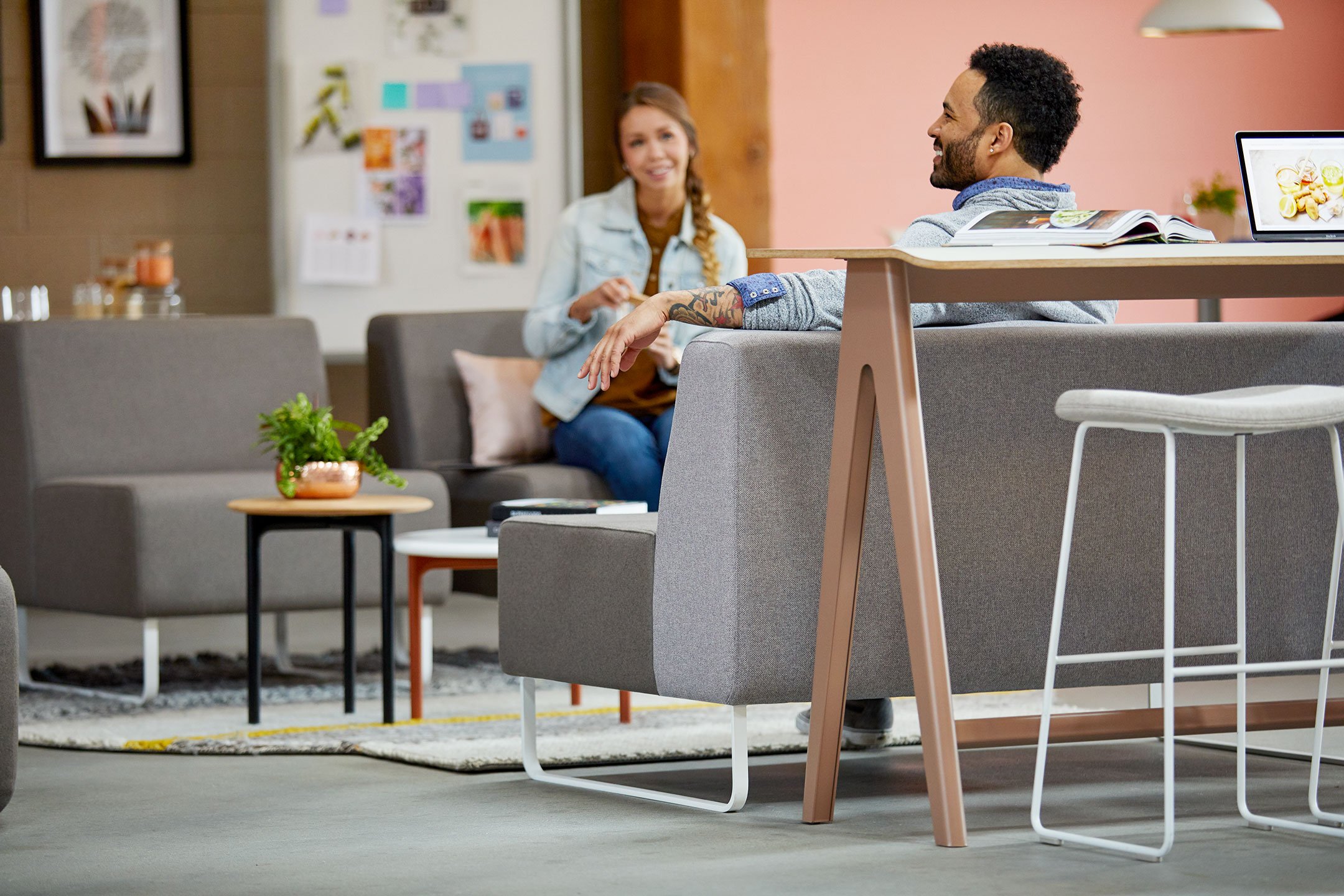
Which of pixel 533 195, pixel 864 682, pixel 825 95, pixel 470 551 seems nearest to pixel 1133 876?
pixel 864 682

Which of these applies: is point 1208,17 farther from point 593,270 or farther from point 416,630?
point 416,630

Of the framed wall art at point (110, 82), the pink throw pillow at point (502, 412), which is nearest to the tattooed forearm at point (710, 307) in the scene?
the pink throw pillow at point (502, 412)

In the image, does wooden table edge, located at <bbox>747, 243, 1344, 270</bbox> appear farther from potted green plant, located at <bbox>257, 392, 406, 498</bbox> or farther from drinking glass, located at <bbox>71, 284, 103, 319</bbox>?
drinking glass, located at <bbox>71, 284, 103, 319</bbox>

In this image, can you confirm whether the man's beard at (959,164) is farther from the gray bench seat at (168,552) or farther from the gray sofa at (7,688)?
the gray bench seat at (168,552)

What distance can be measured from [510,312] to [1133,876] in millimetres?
3331

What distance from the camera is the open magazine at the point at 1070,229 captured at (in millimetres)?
2576

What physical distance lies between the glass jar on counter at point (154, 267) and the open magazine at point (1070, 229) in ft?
12.5

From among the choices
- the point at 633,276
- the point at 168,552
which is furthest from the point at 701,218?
the point at 168,552

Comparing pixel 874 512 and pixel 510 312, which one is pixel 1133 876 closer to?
pixel 874 512

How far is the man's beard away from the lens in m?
3.03

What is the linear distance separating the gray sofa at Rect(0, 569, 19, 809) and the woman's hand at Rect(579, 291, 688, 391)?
894 mm

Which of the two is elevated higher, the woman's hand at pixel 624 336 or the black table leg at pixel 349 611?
the woman's hand at pixel 624 336

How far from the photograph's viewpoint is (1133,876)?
242cm

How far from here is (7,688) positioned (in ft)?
9.05
